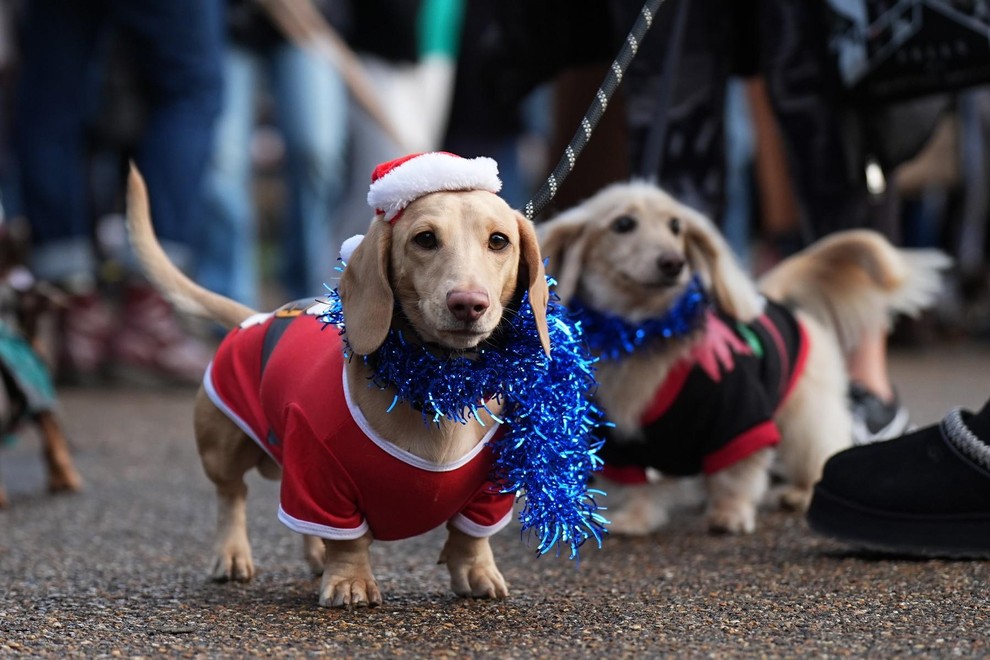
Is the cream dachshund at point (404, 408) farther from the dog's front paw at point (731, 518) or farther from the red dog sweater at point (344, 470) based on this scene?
the dog's front paw at point (731, 518)

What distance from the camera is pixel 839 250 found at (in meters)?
3.31

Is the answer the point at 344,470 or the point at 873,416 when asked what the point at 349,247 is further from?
the point at 873,416

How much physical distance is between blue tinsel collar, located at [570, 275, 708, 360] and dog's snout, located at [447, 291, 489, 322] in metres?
0.95

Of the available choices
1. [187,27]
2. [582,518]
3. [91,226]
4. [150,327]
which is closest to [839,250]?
[582,518]

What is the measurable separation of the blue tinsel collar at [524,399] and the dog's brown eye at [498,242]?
120 millimetres

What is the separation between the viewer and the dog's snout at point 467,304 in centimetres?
196

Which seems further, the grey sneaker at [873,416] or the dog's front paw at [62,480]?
the grey sneaker at [873,416]

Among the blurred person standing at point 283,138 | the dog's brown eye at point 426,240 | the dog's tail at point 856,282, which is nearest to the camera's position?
the dog's brown eye at point 426,240

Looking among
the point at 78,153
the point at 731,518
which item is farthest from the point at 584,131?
the point at 78,153

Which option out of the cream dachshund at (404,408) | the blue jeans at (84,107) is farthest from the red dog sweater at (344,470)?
the blue jeans at (84,107)

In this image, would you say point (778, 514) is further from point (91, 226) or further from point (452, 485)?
point (91, 226)

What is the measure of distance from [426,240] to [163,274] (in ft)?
2.55

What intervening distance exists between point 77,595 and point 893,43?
6.84 ft

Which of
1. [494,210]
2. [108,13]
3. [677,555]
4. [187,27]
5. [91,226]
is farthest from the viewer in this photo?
[91,226]
